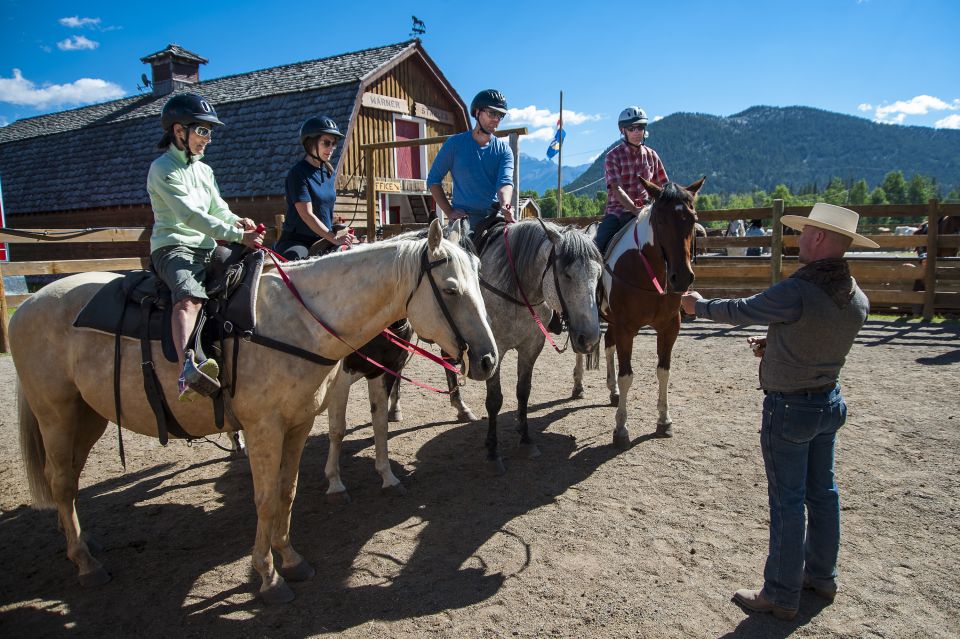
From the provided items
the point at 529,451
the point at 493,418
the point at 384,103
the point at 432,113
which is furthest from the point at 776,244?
the point at 432,113

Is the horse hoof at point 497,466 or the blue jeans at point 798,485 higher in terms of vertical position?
the blue jeans at point 798,485

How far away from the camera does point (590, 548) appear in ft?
11.8

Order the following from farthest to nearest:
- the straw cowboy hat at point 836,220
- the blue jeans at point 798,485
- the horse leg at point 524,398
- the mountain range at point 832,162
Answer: the mountain range at point 832,162, the horse leg at point 524,398, the blue jeans at point 798,485, the straw cowboy hat at point 836,220

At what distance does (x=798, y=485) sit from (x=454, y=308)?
1.98 metres

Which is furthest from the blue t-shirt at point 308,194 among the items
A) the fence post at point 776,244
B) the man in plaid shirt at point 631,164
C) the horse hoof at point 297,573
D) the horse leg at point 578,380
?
the fence post at point 776,244

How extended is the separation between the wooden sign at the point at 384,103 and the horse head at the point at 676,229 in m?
13.6

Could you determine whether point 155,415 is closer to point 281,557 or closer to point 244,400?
point 244,400

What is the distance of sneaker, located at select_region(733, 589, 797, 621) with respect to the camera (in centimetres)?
284

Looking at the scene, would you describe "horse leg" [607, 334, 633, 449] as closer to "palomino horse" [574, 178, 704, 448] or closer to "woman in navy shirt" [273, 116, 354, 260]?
"palomino horse" [574, 178, 704, 448]

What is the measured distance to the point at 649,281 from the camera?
534 cm

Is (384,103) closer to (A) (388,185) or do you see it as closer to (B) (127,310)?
(A) (388,185)

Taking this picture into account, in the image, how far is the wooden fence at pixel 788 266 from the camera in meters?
9.24

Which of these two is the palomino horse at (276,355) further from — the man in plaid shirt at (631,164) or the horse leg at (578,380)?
the horse leg at (578,380)

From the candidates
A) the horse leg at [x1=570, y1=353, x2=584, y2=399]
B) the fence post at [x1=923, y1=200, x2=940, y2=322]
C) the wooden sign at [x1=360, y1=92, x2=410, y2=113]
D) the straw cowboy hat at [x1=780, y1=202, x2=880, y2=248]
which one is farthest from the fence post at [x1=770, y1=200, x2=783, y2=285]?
the wooden sign at [x1=360, y1=92, x2=410, y2=113]
